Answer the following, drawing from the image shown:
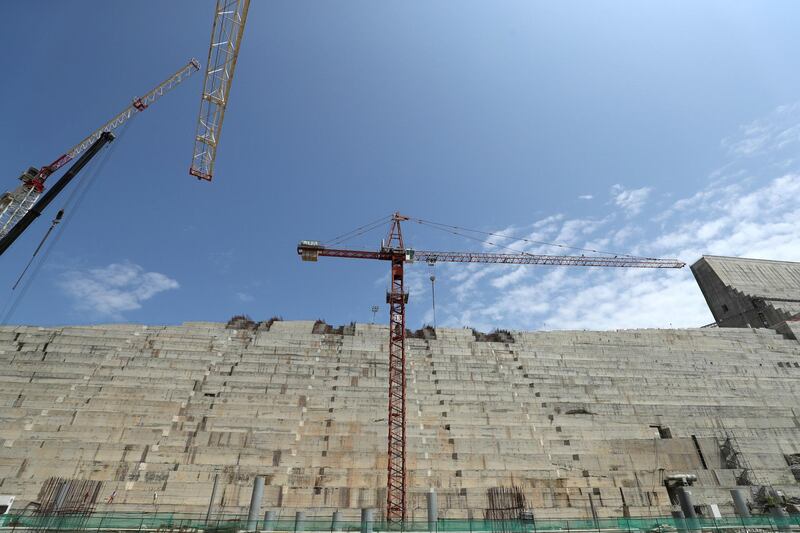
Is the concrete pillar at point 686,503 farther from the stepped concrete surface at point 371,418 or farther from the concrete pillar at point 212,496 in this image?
the concrete pillar at point 212,496

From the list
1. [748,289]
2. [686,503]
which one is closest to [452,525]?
[686,503]

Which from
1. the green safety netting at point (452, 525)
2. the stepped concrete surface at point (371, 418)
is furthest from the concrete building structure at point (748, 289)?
the green safety netting at point (452, 525)

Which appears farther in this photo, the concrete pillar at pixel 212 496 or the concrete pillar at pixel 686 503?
the concrete pillar at pixel 212 496

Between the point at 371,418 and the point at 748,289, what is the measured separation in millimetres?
68176

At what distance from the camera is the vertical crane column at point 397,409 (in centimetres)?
2861

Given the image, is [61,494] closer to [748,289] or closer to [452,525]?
[452,525]

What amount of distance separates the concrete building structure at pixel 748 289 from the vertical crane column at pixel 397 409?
5481cm

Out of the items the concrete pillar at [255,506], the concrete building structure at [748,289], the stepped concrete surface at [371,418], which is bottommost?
the concrete pillar at [255,506]

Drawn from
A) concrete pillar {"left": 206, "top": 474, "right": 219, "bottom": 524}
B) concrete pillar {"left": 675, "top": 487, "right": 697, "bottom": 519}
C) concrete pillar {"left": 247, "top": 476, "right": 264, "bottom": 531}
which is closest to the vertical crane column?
concrete pillar {"left": 247, "top": 476, "right": 264, "bottom": 531}

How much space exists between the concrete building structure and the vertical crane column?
5481 cm

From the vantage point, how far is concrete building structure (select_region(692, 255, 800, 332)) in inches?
2452

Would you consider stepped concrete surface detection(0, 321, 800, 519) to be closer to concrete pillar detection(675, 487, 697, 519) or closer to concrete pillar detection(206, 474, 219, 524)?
concrete pillar detection(206, 474, 219, 524)

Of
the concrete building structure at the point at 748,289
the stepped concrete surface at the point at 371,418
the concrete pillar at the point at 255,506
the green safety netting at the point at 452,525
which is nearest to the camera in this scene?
the green safety netting at the point at 452,525

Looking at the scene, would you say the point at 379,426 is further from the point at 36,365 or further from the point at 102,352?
the point at 36,365
